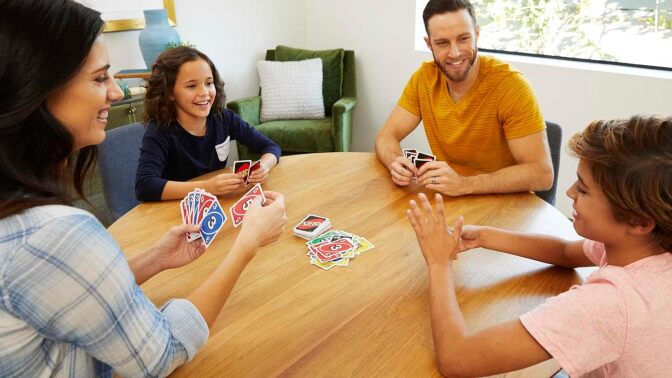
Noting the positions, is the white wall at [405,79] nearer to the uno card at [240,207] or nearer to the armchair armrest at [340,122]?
the armchair armrest at [340,122]

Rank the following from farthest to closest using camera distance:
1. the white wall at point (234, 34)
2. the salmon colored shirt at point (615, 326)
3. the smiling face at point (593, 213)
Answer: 1. the white wall at point (234, 34)
2. the smiling face at point (593, 213)
3. the salmon colored shirt at point (615, 326)

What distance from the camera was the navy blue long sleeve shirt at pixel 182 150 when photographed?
75.7 inches

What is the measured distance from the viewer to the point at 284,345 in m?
1.11

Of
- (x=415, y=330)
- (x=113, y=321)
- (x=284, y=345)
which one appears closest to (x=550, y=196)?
(x=415, y=330)

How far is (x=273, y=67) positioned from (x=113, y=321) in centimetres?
368

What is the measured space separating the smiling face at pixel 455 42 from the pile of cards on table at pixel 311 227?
960 millimetres

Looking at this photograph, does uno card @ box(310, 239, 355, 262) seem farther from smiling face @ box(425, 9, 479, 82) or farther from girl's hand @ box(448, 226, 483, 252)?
smiling face @ box(425, 9, 479, 82)

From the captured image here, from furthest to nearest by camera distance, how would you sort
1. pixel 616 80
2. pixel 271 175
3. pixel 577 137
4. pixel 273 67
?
pixel 273 67
pixel 616 80
pixel 271 175
pixel 577 137

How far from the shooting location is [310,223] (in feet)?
5.37

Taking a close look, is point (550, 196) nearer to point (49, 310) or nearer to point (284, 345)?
point (284, 345)

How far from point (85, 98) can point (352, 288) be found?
0.77 metres

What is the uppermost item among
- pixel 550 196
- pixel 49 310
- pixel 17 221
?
pixel 17 221

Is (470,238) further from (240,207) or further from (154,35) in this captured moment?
(154,35)

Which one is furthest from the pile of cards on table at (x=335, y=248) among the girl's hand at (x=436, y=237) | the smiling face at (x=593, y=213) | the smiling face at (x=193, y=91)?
the smiling face at (x=193, y=91)
